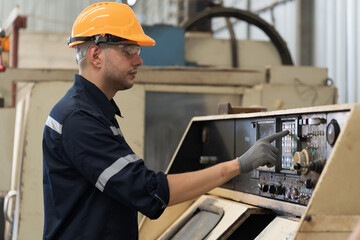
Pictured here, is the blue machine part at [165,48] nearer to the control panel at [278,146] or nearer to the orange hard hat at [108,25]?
the control panel at [278,146]

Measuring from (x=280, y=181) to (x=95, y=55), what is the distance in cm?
60

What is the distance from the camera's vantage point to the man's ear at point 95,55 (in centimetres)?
144

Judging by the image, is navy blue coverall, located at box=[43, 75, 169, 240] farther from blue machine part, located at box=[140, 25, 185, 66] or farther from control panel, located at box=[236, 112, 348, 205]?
blue machine part, located at box=[140, 25, 185, 66]

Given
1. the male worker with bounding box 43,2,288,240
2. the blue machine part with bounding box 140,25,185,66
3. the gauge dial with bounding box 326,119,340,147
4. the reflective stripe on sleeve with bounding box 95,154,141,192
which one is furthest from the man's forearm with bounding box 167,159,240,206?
the blue machine part with bounding box 140,25,185,66

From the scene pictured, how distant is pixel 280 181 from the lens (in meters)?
1.47

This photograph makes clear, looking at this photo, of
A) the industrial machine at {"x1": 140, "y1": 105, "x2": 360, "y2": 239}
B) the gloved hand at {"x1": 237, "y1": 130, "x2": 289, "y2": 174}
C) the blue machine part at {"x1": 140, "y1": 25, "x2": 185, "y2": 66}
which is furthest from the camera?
the blue machine part at {"x1": 140, "y1": 25, "x2": 185, "y2": 66}

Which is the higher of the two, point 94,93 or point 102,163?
point 94,93

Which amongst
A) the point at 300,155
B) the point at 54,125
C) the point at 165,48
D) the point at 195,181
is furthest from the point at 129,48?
the point at 165,48

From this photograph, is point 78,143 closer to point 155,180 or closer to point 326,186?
point 155,180

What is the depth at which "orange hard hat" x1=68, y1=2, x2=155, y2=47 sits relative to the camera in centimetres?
147

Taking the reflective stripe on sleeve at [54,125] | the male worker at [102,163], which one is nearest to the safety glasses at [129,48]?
the male worker at [102,163]

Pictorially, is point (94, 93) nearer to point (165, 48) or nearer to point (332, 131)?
point (332, 131)

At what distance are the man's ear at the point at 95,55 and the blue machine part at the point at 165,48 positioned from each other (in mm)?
1648

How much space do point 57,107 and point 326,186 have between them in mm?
679
